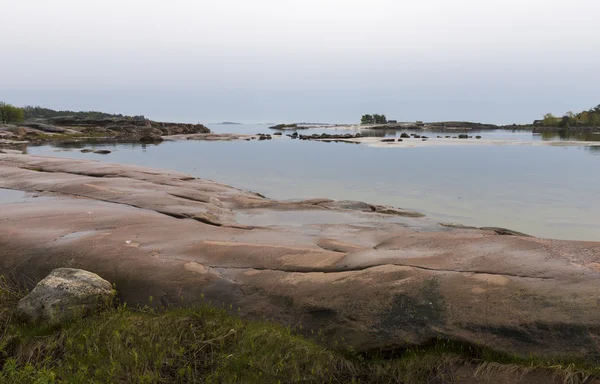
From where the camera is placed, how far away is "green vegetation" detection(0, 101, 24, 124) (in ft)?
379

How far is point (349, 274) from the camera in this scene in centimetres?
776

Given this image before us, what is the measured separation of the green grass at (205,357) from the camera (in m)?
5.69

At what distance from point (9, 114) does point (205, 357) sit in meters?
142

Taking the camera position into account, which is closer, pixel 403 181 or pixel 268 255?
pixel 268 255

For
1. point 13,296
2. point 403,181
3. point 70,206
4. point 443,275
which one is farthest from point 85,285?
point 403,181

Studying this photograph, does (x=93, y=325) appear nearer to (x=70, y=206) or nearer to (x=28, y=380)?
(x=28, y=380)

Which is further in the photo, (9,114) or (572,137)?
(9,114)

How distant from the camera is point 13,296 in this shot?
24.8 feet

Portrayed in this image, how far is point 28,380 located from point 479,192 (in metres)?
29.8

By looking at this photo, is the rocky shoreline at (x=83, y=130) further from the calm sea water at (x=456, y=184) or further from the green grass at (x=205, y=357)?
the green grass at (x=205, y=357)

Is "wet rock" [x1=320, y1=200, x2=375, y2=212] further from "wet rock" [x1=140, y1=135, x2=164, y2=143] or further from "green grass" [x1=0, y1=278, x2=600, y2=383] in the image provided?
"wet rock" [x1=140, y1=135, x2=164, y2=143]

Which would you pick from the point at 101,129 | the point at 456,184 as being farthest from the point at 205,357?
the point at 101,129

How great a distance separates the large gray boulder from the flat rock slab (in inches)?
26.4

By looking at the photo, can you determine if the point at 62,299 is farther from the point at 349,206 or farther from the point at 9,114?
the point at 9,114
